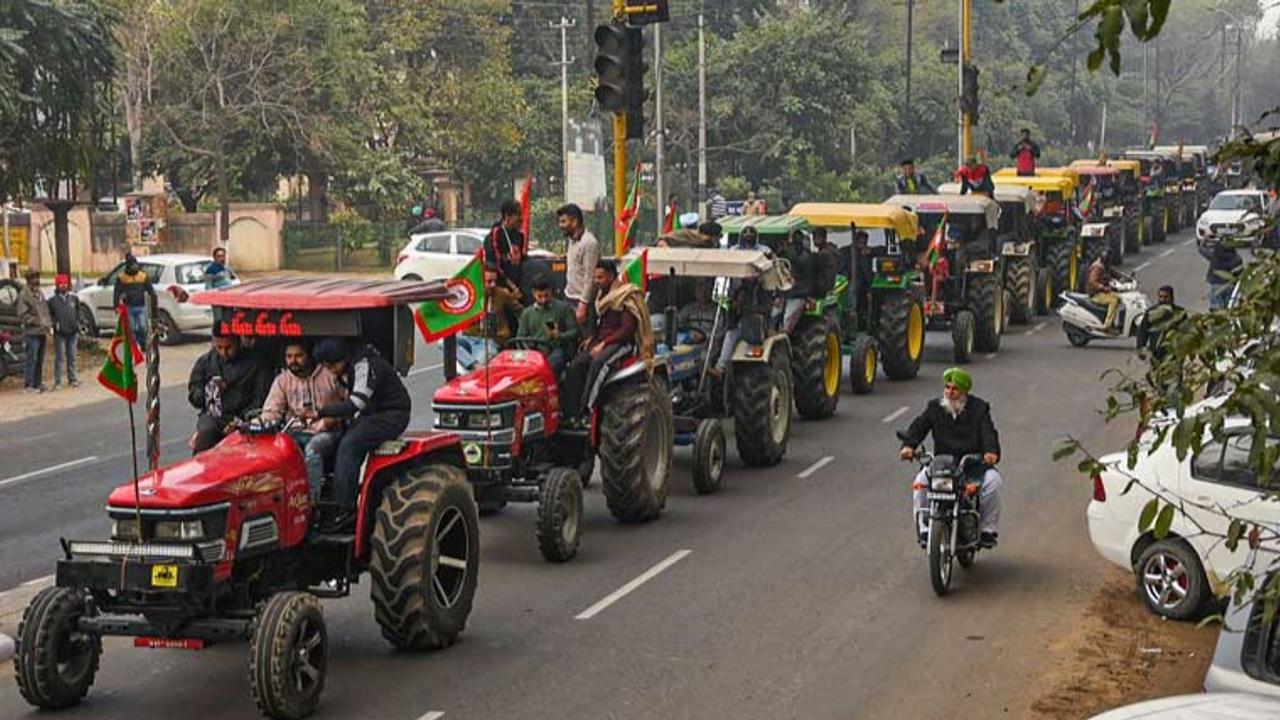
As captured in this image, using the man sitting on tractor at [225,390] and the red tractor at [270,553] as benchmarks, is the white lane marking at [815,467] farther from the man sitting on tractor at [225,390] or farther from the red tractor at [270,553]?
the man sitting on tractor at [225,390]

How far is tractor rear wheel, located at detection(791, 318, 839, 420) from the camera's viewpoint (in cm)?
2306

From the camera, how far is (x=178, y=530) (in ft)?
36.4

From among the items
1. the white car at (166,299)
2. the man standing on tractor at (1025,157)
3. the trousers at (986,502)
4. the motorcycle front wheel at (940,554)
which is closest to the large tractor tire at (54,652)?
the motorcycle front wheel at (940,554)

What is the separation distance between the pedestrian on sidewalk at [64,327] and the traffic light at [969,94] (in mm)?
19888

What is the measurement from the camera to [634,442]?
1667cm

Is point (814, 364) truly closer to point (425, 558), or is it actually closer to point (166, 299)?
point (425, 558)

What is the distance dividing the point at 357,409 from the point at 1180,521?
5783 mm

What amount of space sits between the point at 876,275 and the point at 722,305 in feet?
23.0

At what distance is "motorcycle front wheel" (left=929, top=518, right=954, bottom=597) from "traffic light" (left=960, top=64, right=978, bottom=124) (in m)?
28.3

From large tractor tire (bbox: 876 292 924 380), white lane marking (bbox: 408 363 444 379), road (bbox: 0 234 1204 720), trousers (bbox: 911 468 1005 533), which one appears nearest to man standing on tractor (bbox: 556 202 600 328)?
road (bbox: 0 234 1204 720)

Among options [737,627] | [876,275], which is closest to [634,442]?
[737,627]

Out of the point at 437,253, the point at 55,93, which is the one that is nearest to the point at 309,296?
the point at 55,93

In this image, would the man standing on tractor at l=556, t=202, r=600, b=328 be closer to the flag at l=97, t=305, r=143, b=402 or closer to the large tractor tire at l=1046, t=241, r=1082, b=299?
the flag at l=97, t=305, r=143, b=402

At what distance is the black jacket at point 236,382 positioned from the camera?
503 inches
